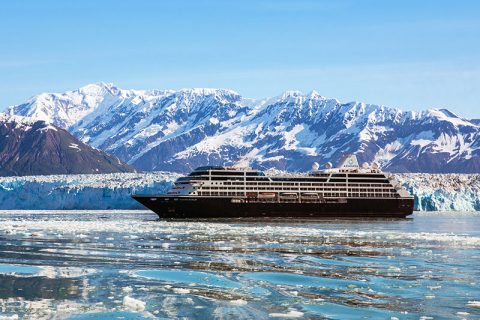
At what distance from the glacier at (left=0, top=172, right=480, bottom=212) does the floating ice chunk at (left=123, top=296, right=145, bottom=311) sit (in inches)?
3969

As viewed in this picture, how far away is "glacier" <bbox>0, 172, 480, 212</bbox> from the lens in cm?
12019

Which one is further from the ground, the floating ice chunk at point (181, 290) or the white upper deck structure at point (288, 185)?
the white upper deck structure at point (288, 185)

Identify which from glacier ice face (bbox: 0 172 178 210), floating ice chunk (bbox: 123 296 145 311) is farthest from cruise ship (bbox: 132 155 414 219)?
floating ice chunk (bbox: 123 296 145 311)

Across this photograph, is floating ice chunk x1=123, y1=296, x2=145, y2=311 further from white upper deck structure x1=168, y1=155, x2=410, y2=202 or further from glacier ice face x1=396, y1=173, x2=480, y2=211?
glacier ice face x1=396, y1=173, x2=480, y2=211

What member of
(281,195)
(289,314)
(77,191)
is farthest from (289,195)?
(289,314)

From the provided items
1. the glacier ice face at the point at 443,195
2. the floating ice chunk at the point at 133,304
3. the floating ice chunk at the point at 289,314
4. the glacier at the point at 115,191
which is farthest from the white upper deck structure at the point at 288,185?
the floating ice chunk at the point at 289,314

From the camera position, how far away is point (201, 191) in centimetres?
8481

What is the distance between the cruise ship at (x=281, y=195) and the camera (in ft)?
273

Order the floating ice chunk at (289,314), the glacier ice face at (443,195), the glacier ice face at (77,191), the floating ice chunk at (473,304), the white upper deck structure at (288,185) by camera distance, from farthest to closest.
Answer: the glacier ice face at (77,191) → the glacier ice face at (443,195) → the white upper deck structure at (288,185) → the floating ice chunk at (473,304) → the floating ice chunk at (289,314)

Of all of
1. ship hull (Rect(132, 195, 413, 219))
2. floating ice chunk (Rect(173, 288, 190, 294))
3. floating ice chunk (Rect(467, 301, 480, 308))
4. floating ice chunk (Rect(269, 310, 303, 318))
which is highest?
ship hull (Rect(132, 195, 413, 219))

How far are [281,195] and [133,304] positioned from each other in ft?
226

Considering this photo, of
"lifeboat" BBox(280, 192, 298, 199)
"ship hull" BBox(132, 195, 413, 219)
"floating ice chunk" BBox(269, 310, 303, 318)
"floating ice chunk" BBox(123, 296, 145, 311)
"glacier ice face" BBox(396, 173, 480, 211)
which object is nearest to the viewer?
"floating ice chunk" BBox(269, 310, 303, 318)

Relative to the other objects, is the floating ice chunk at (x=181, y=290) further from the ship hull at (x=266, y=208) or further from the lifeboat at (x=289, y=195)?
the lifeboat at (x=289, y=195)

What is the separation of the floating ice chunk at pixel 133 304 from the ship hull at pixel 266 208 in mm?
61313
